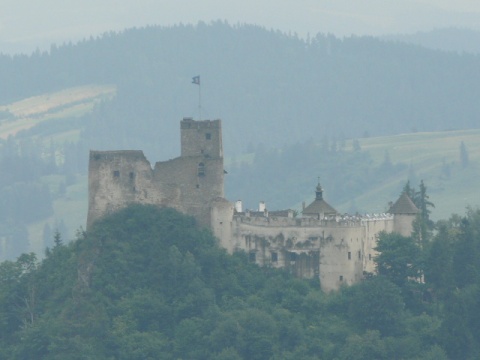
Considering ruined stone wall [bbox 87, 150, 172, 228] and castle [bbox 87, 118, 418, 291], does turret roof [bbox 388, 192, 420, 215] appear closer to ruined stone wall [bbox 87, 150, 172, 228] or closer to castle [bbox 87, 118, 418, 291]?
castle [bbox 87, 118, 418, 291]

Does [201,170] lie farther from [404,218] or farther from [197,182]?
[404,218]

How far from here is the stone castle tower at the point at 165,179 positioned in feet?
330

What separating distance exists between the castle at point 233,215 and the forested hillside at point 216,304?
0.75 m

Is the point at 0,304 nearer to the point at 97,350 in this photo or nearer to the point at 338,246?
the point at 97,350

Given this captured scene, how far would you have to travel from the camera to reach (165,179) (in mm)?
100812

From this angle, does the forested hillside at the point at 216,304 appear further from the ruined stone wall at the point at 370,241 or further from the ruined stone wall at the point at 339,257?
the ruined stone wall at the point at 370,241

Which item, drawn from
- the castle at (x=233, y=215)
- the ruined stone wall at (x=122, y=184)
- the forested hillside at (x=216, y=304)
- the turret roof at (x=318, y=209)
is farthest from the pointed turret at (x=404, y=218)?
the ruined stone wall at (x=122, y=184)

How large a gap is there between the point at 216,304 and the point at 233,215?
17.0 feet

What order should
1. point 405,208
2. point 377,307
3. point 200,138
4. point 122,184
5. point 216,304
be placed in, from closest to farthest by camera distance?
1. point 377,307
2. point 216,304
3. point 122,184
4. point 200,138
5. point 405,208

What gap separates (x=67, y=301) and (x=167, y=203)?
26.2ft

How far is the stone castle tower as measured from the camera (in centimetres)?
10056

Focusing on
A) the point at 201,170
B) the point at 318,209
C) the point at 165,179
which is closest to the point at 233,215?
the point at 201,170

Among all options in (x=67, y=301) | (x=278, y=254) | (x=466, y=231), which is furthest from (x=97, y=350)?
(x=466, y=231)

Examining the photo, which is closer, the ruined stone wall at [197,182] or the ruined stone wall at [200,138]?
the ruined stone wall at [197,182]
